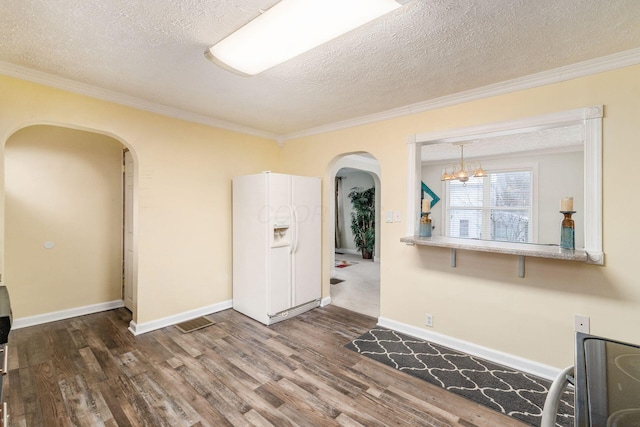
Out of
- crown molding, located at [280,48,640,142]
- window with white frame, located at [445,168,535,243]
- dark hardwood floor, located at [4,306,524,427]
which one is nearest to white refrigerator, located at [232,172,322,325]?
dark hardwood floor, located at [4,306,524,427]

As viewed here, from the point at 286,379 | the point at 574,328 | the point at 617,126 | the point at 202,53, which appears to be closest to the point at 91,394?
the point at 286,379

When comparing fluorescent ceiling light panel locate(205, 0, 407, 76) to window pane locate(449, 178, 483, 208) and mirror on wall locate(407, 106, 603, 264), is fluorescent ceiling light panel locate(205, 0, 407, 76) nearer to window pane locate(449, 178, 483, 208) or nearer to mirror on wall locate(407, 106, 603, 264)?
mirror on wall locate(407, 106, 603, 264)

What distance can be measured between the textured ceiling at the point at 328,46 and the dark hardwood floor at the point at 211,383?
2.45m

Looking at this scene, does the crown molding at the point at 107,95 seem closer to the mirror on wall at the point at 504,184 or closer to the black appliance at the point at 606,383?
the mirror on wall at the point at 504,184

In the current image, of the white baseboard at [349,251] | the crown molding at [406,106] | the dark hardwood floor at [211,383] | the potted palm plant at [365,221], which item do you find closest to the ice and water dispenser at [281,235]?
the dark hardwood floor at [211,383]

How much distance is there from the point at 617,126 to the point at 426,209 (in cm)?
149

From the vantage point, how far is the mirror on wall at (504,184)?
3936 mm

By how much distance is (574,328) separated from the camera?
2.23 meters

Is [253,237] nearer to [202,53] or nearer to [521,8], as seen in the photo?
[202,53]

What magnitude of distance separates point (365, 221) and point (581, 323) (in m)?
5.68

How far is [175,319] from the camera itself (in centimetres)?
332

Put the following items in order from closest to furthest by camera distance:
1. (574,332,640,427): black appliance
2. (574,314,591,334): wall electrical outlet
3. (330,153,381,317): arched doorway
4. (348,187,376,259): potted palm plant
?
(574,332,640,427): black appliance, (574,314,591,334): wall electrical outlet, (330,153,381,317): arched doorway, (348,187,376,259): potted palm plant

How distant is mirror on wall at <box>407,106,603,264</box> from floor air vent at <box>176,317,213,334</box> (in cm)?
256

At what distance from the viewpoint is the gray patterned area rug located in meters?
1.99
